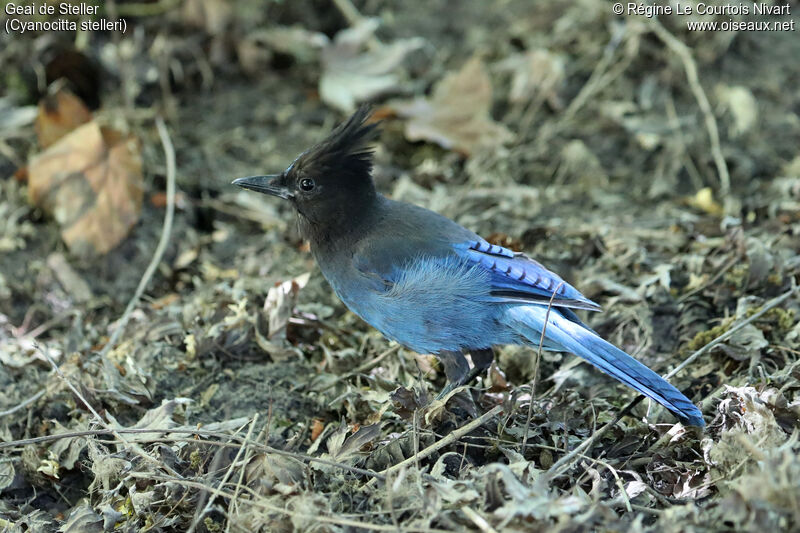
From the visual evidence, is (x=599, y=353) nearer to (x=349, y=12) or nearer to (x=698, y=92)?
(x=698, y=92)

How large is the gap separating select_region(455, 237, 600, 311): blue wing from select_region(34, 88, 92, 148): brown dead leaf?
8.38 ft

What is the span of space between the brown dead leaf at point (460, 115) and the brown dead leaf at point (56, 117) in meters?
1.88

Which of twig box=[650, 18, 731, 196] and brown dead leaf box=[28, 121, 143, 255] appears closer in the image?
brown dead leaf box=[28, 121, 143, 255]

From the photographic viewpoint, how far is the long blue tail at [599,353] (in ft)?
8.95

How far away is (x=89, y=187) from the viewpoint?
4461 mm

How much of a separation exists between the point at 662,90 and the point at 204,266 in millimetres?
3077

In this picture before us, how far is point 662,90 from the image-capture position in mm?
5484

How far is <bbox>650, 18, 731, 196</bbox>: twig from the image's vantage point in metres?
4.83

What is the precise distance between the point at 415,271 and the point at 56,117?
8.36 ft

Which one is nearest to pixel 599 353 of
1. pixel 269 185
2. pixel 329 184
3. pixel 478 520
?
pixel 478 520

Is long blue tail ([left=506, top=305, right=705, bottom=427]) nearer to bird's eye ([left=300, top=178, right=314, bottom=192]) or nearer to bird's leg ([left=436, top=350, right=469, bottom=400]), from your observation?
bird's leg ([left=436, top=350, right=469, bottom=400])

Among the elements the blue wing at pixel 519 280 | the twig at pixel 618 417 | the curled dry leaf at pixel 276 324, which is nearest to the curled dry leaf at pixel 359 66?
the curled dry leaf at pixel 276 324

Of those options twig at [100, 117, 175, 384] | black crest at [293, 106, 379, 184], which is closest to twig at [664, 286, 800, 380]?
black crest at [293, 106, 379, 184]

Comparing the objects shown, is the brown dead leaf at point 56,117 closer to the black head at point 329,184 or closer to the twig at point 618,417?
the black head at point 329,184
